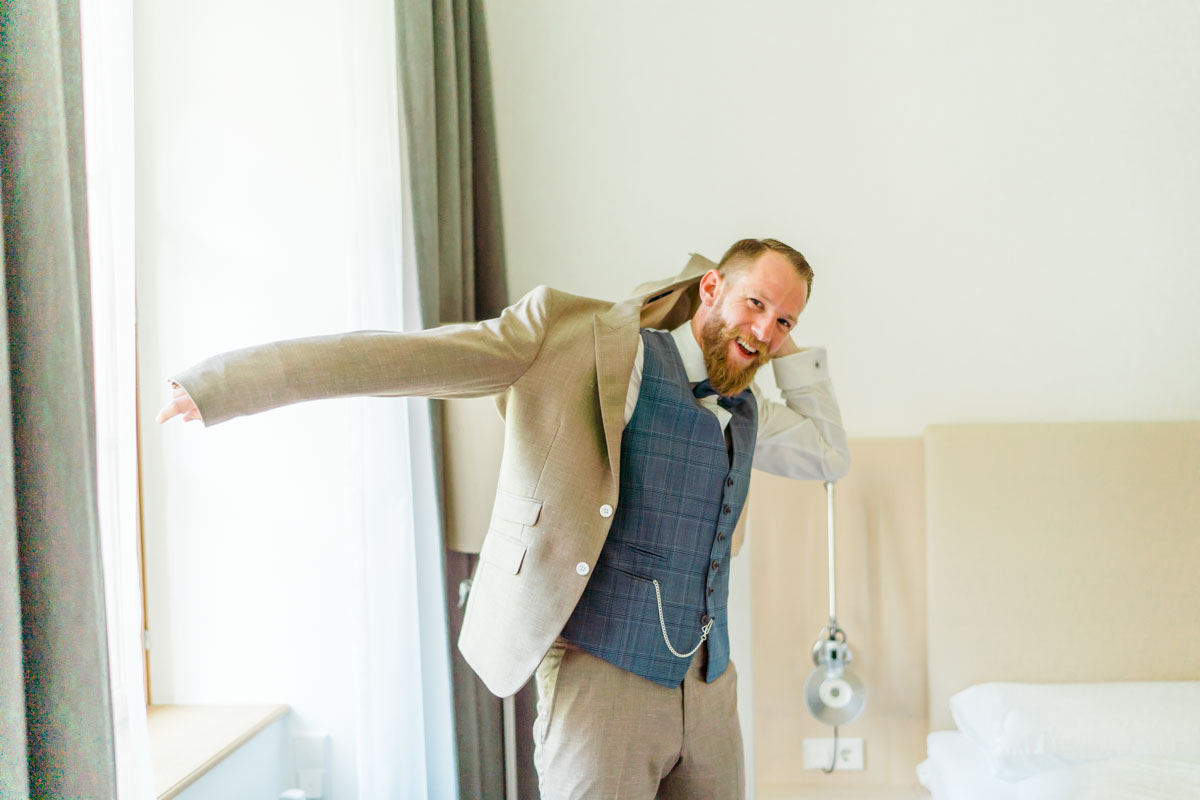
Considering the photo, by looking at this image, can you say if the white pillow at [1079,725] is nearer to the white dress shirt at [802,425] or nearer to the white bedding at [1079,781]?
the white bedding at [1079,781]

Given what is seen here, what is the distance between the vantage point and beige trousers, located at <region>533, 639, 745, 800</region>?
4.33ft

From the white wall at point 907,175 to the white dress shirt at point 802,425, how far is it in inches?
22.5

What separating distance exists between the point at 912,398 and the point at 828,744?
38.3 inches

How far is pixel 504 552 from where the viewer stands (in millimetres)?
1349

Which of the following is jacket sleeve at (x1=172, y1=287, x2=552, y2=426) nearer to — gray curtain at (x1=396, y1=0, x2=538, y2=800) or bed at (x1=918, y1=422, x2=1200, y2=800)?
gray curtain at (x1=396, y1=0, x2=538, y2=800)

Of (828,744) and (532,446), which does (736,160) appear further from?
(828,744)

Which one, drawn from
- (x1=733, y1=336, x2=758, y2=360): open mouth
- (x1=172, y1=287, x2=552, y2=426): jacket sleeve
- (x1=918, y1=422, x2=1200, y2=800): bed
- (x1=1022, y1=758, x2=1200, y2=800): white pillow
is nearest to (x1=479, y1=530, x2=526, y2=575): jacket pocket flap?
(x1=172, y1=287, x2=552, y2=426): jacket sleeve

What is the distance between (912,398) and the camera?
2.40 meters

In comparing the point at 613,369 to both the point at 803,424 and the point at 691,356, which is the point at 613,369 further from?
the point at 803,424

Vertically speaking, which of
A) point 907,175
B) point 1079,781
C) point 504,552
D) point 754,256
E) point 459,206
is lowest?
point 1079,781

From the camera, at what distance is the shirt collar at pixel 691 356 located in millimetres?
1543

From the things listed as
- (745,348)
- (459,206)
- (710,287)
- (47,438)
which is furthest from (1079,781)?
(47,438)

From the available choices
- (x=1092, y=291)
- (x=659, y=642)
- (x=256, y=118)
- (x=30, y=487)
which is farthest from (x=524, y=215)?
(x=30, y=487)

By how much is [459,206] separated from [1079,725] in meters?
1.87
